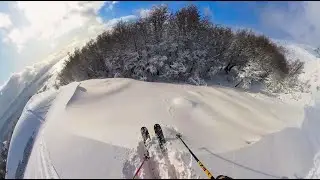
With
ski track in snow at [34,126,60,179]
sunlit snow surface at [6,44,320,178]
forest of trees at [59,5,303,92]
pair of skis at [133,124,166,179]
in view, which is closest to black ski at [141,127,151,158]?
pair of skis at [133,124,166,179]

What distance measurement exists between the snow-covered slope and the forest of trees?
345 inches

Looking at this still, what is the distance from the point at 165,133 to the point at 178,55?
16627mm

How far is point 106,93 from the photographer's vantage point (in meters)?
22.0

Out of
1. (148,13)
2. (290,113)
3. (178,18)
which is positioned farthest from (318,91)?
(148,13)

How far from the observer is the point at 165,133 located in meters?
17.1

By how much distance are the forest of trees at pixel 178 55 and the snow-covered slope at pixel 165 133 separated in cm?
877

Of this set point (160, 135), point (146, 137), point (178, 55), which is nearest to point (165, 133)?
point (160, 135)

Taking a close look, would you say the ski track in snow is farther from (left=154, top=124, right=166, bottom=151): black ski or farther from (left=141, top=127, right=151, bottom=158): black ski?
(left=154, top=124, right=166, bottom=151): black ski

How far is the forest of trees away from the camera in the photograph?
32.5 metres

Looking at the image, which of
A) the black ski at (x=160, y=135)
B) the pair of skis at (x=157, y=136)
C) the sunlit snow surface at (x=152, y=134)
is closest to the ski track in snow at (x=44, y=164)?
the sunlit snow surface at (x=152, y=134)

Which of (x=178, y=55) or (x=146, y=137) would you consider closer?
(x=146, y=137)

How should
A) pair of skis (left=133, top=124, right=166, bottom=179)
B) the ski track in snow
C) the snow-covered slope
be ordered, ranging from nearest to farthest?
the ski track in snow → the snow-covered slope → pair of skis (left=133, top=124, right=166, bottom=179)

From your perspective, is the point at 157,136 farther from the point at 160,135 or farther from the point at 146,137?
the point at 146,137

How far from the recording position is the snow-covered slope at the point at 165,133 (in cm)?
1439
